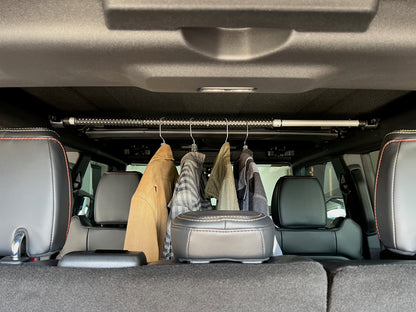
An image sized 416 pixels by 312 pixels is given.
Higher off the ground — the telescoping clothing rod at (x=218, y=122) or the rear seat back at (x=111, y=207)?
the telescoping clothing rod at (x=218, y=122)

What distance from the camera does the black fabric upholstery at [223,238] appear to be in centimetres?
87

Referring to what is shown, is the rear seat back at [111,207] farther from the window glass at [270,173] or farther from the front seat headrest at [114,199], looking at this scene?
the window glass at [270,173]

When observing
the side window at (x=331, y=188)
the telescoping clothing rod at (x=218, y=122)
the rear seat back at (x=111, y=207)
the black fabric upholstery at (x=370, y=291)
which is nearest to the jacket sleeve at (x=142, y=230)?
the telescoping clothing rod at (x=218, y=122)

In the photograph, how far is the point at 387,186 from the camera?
930 mm

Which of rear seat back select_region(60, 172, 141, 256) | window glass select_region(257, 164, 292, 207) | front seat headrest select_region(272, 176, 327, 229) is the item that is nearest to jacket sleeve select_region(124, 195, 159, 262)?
rear seat back select_region(60, 172, 141, 256)

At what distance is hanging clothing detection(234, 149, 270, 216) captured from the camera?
5.13 feet

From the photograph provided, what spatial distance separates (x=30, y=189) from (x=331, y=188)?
3.35 metres

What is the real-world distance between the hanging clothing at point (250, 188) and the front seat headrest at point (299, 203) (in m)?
0.68

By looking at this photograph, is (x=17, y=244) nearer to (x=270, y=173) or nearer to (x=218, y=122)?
(x=218, y=122)

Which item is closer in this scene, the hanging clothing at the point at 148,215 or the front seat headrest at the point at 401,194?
the front seat headrest at the point at 401,194

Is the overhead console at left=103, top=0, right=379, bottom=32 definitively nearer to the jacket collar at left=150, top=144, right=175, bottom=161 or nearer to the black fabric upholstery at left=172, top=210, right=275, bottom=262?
the black fabric upholstery at left=172, top=210, right=275, bottom=262

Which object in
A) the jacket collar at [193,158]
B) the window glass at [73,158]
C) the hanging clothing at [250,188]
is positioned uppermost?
the window glass at [73,158]

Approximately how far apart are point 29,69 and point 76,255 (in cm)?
56

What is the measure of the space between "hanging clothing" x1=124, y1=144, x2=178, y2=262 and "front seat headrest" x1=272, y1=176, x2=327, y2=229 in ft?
3.51
